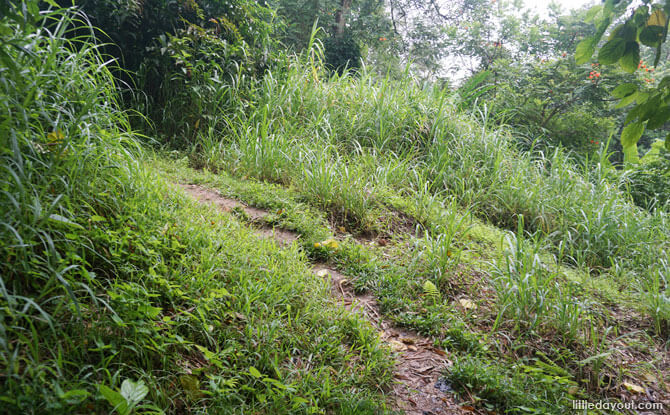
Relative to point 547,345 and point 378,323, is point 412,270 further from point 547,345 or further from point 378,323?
point 547,345

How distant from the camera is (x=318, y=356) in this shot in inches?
70.4

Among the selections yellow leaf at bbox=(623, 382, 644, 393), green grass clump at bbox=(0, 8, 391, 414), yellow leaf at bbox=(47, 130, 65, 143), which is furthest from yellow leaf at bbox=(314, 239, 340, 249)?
yellow leaf at bbox=(623, 382, 644, 393)

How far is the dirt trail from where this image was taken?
176 cm

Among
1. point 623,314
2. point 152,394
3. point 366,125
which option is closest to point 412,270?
point 623,314

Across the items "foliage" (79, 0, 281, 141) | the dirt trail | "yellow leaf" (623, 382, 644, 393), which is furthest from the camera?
"foliage" (79, 0, 281, 141)

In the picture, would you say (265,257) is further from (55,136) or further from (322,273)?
(55,136)

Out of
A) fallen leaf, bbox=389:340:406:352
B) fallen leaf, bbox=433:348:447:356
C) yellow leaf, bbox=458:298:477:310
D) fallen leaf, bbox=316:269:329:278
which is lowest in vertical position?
fallen leaf, bbox=389:340:406:352

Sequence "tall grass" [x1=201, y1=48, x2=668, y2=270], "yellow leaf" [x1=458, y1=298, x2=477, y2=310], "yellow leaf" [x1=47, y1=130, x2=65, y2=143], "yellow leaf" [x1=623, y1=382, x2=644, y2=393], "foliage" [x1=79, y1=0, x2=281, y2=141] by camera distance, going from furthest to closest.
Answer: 1. "foliage" [x1=79, y1=0, x2=281, y2=141]
2. "tall grass" [x1=201, y1=48, x2=668, y2=270]
3. "yellow leaf" [x1=458, y1=298, x2=477, y2=310]
4. "yellow leaf" [x1=623, y1=382, x2=644, y2=393]
5. "yellow leaf" [x1=47, y1=130, x2=65, y2=143]

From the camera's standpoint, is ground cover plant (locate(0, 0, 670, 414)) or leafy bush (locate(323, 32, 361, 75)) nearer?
ground cover plant (locate(0, 0, 670, 414))

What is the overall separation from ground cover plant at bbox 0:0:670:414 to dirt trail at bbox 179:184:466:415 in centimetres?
2

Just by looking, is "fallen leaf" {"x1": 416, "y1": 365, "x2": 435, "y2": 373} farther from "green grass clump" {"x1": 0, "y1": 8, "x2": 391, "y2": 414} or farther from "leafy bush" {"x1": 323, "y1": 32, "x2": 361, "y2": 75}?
"leafy bush" {"x1": 323, "y1": 32, "x2": 361, "y2": 75}

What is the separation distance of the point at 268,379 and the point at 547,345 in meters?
1.71

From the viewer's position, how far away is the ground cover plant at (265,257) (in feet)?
4.83

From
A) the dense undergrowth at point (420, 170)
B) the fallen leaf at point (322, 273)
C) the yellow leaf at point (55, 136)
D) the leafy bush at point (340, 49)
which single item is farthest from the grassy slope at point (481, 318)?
the leafy bush at point (340, 49)
